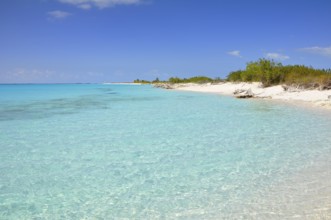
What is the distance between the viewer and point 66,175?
23.6 feet

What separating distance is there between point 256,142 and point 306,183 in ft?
14.1

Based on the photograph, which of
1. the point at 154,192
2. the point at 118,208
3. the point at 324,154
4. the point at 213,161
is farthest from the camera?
the point at 324,154

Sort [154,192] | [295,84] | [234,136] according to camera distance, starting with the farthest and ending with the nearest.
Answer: [295,84], [234,136], [154,192]

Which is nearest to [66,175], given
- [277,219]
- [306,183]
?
[277,219]

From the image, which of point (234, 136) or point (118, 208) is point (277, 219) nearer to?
point (118, 208)

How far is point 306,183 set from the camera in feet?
20.9

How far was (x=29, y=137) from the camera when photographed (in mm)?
12195

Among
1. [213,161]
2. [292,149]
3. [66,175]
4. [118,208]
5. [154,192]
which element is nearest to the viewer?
[118,208]

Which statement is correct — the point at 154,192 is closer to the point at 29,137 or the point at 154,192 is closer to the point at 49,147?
the point at 49,147

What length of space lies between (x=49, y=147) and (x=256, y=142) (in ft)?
22.2

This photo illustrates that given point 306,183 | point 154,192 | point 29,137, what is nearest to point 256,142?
point 306,183

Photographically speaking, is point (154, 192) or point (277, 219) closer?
point (277, 219)

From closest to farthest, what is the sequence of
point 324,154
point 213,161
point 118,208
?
point 118,208, point 213,161, point 324,154

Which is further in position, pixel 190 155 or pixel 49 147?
pixel 49 147
